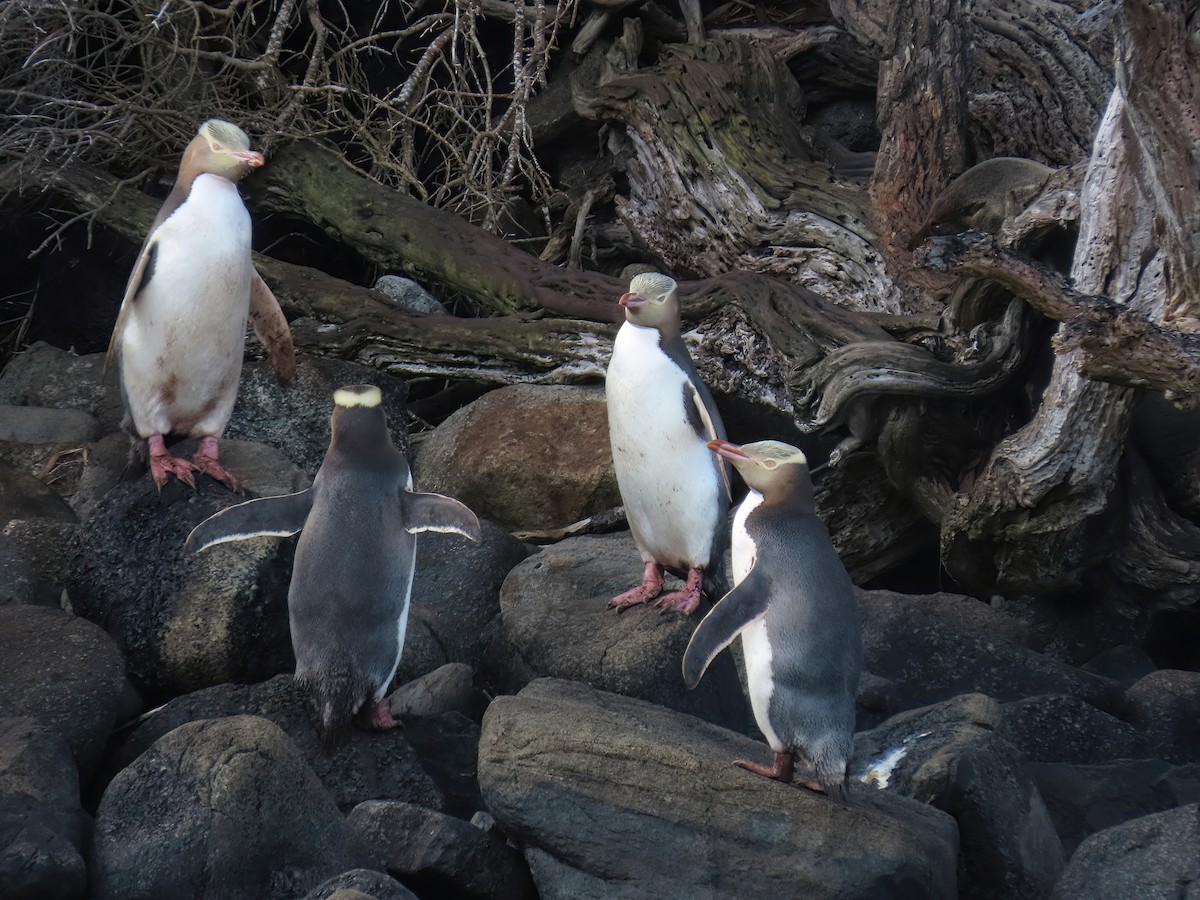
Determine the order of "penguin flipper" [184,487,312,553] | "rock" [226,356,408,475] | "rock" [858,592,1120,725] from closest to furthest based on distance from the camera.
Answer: "penguin flipper" [184,487,312,553], "rock" [858,592,1120,725], "rock" [226,356,408,475]

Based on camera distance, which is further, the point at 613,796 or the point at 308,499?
the point at 308,499

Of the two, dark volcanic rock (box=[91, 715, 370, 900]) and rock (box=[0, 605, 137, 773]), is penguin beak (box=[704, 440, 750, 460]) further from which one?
rock (box=[0, 605, 137, 773])

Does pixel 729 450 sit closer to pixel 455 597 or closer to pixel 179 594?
pixel 455 597

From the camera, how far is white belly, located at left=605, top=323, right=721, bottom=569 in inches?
192

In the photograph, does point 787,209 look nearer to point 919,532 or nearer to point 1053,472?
point 919,532

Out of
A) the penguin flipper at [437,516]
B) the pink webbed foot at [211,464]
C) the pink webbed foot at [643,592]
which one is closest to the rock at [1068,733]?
the pink webbed foot at [643,592]

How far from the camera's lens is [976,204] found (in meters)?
5.99

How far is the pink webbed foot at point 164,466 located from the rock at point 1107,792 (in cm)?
291

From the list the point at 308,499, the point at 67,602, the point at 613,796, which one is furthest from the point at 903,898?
the point at 67,602

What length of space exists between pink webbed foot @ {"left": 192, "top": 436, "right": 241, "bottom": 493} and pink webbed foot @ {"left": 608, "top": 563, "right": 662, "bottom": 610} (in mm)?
1344

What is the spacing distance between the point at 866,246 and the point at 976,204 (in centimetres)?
78

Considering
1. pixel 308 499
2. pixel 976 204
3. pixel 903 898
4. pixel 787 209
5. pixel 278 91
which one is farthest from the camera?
pixel 278 91

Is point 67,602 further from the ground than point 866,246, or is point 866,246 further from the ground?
point 866,246

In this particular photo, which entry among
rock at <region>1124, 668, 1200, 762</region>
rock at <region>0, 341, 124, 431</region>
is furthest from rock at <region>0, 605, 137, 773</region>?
rock at <region>1124, 668, 1200, 762</region>
